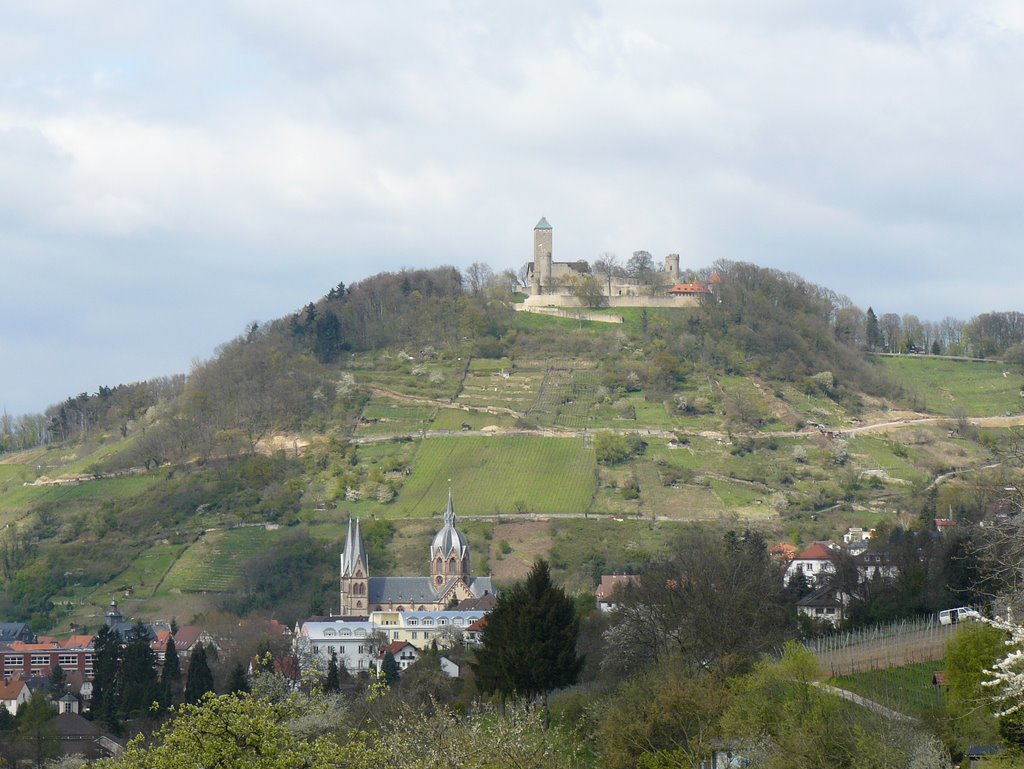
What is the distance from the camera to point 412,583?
114250 millimetres

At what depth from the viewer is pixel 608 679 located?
55.6 m

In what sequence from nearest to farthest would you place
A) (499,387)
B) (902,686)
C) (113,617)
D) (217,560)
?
(902,686) → (113,617) → (217,560) → (499,387)

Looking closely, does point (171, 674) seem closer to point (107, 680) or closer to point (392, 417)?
point (107, 680)

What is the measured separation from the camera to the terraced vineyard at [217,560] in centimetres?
11381

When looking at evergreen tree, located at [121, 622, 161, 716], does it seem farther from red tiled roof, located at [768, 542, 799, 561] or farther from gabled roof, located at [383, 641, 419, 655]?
red tiled roof, located at [768, 542, 799, 561]

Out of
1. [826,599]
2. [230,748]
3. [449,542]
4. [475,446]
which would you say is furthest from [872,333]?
[230,748]

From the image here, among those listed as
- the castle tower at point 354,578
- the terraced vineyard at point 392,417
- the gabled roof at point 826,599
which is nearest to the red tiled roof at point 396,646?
the castle tower at point 354,578

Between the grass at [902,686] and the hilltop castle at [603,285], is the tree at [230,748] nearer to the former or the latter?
the grass at [902,686]

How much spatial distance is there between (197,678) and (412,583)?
4014cm

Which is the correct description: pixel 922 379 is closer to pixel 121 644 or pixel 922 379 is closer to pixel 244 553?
pixel 244 553

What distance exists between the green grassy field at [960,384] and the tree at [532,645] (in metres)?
102

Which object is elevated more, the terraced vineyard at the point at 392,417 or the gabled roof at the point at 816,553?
the terraced vineyard at the point at 392,417

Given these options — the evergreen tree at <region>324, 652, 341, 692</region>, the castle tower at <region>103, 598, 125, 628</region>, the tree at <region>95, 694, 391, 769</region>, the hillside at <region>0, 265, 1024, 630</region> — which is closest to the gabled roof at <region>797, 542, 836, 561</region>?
the hillside at <region>0, 265, 1024, 630</region>

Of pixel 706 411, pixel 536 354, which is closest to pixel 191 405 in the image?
pixel 536 354
